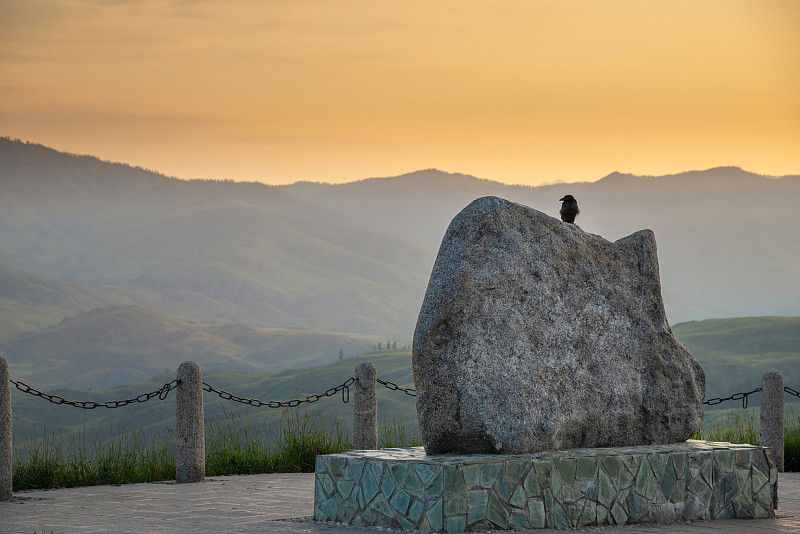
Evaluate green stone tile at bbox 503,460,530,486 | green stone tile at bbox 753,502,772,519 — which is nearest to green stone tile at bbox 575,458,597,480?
green stone tile at bbox 503,460,530,486

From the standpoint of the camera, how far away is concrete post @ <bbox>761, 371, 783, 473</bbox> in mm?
14984

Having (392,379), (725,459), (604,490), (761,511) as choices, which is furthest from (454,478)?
(392,379)

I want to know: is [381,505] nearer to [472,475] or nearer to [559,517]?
[472,475]

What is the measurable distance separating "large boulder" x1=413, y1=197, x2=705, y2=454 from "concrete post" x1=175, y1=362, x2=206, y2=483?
4.18 metres

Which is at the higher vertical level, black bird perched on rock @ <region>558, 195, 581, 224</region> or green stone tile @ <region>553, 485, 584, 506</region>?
black bird perched on rock @ <region>558, 195, 581, 224</region>

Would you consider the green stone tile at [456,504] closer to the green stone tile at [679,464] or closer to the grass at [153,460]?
the green stone tile at [679,464]

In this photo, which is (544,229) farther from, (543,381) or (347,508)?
(347,508)

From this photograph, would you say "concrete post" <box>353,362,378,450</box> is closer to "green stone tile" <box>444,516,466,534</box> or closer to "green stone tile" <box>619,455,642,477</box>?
"green stone tile" <box>619,455,642,477</box>

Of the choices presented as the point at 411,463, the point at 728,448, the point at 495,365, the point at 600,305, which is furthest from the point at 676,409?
the point at 411,463

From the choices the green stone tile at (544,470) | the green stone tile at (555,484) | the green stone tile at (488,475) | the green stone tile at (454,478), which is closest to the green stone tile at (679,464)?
the green stone tile at (555,484)

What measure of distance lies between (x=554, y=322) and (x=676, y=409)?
190cm

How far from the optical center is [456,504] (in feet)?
29.4

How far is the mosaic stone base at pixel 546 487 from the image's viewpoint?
9.05m

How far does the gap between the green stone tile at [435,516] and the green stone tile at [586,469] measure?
60.0 inches
